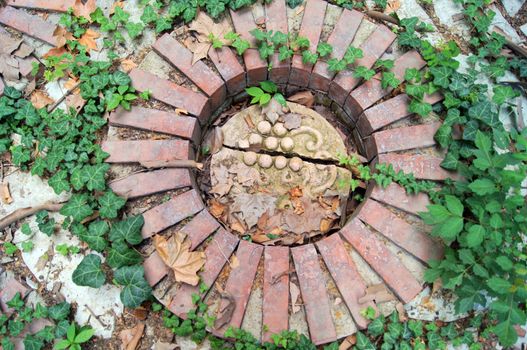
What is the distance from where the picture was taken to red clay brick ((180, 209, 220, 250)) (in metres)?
2.29

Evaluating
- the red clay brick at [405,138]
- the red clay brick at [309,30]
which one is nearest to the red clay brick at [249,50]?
the red clay brick at [309,30]

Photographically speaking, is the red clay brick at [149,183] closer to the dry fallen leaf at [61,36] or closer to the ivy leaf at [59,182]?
the ivy leaf at [59,182]

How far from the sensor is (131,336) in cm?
226

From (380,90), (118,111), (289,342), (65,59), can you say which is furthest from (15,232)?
(380,90)

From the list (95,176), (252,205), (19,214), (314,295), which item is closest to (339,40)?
(252,205)

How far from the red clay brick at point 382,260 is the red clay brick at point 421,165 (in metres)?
0.38

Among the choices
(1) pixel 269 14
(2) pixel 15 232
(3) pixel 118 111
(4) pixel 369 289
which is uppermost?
(1) pixel 269 14

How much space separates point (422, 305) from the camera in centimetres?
230

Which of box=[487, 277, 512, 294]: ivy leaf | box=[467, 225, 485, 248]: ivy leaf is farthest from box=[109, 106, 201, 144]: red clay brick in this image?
box=[487, 277, 512, 294]: ivy leaf

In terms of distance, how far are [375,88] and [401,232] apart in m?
0.82

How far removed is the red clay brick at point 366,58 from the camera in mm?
2553

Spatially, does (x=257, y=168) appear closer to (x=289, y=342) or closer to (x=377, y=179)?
(x=377, y=179)

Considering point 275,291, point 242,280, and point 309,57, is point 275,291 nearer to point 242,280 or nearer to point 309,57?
point 242,280

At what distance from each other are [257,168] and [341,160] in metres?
0.50
